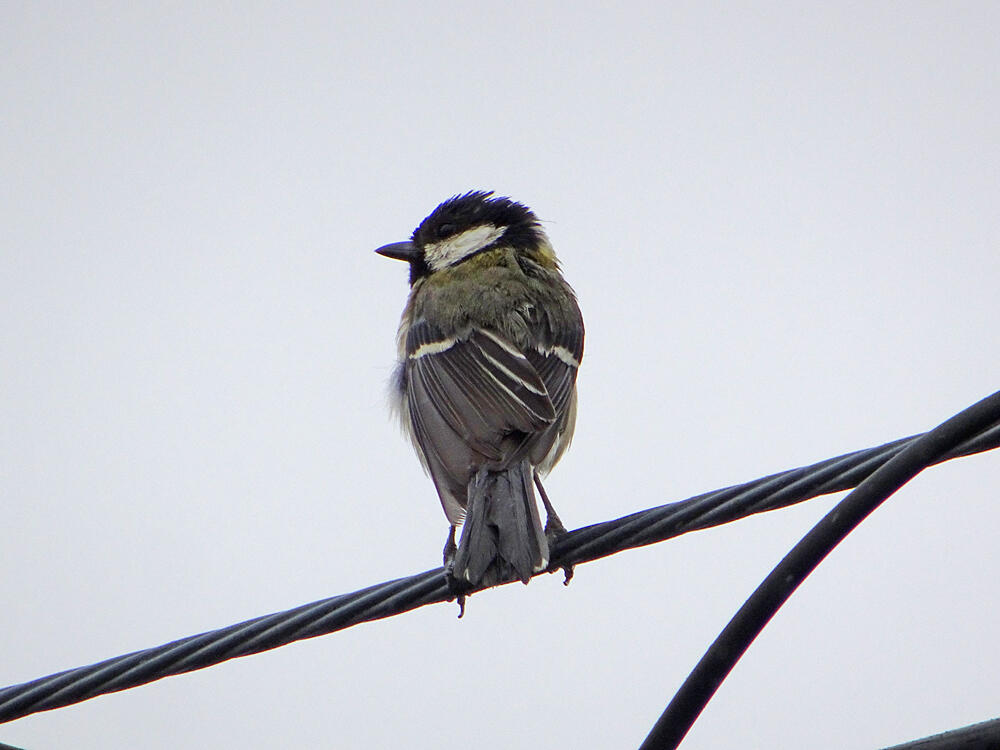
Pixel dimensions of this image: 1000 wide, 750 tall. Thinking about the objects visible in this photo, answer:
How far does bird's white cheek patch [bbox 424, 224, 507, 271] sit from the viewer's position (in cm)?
616

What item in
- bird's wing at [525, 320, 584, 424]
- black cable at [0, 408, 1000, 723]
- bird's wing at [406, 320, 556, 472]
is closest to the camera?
black cable at [0, 408, 1000, 723]

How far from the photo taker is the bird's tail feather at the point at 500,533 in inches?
125

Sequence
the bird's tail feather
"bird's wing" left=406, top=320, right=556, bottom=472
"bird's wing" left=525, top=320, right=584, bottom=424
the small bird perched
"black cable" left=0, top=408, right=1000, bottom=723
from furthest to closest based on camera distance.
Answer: "bird's wing" left=525, top=320, right=584, bottom=424
"bird's wing" left=406, top=320, right=556, bottom=472
the small bird perched
the bird's tail feather
"black cable" left=0, top=408, right=1000, bottom=723

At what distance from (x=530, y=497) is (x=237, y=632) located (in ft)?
4.21

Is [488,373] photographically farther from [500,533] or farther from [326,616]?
[326,616]

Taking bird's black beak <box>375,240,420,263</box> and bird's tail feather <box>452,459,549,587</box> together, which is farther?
bird's black beak <box>375,240,420,263</box>

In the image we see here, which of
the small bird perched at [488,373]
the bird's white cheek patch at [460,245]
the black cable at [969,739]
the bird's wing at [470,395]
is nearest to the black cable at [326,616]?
the small bird perched at [488,373]

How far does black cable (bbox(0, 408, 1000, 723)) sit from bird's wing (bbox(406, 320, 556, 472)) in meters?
1.22

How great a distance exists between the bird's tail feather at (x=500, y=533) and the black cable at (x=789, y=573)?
1.12 m

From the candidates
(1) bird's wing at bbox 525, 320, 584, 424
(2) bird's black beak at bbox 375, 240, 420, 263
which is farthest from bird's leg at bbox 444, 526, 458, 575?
(2) bird's black beak at bbox 375, 240, 420, 263

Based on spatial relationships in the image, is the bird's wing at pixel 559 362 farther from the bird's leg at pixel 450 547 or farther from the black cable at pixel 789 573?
the black cable at pixel 789 573

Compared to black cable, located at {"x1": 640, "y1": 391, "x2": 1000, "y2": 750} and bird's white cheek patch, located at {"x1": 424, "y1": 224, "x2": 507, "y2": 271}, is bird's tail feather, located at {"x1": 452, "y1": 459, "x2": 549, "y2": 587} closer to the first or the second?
black cable, located at {"x1": 640, "y1": 391, "x2": 1000, "y2": 750}

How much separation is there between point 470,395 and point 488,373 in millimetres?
177

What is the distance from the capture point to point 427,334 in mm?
5078
